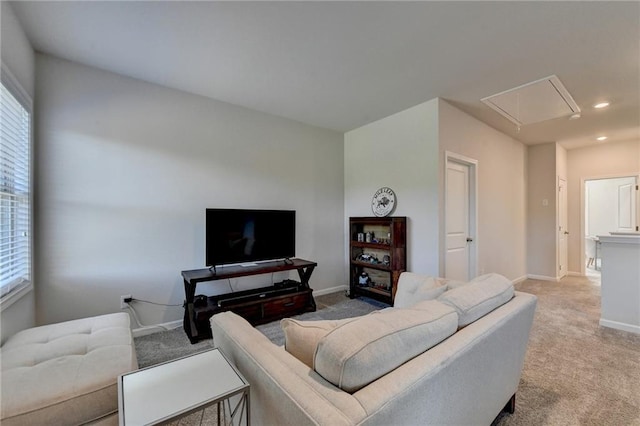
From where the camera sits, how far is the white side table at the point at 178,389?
2.78 feet

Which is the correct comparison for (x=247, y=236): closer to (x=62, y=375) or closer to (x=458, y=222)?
(x=62, y=375)

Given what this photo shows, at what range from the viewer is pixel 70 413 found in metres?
1.10

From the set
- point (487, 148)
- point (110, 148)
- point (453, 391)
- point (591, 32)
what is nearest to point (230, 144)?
point (110, 148)

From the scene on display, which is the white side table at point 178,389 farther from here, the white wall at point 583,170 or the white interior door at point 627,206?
the white interior door at point 627,206

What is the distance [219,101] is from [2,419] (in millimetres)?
3085

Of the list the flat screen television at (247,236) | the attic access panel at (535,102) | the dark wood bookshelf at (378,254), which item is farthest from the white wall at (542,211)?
the flat screen television at (247,236)

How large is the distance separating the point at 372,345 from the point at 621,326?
3.68m

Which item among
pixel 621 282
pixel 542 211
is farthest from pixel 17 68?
pixel 542 211

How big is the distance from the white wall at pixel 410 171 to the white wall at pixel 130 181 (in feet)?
4.52

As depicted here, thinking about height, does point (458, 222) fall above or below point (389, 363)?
above

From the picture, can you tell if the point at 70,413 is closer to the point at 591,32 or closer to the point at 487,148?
the point at 591,32

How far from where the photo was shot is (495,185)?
429cm

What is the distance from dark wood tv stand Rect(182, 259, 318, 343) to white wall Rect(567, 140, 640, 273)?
5545 mm

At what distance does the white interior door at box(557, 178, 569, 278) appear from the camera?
502 centimetres
